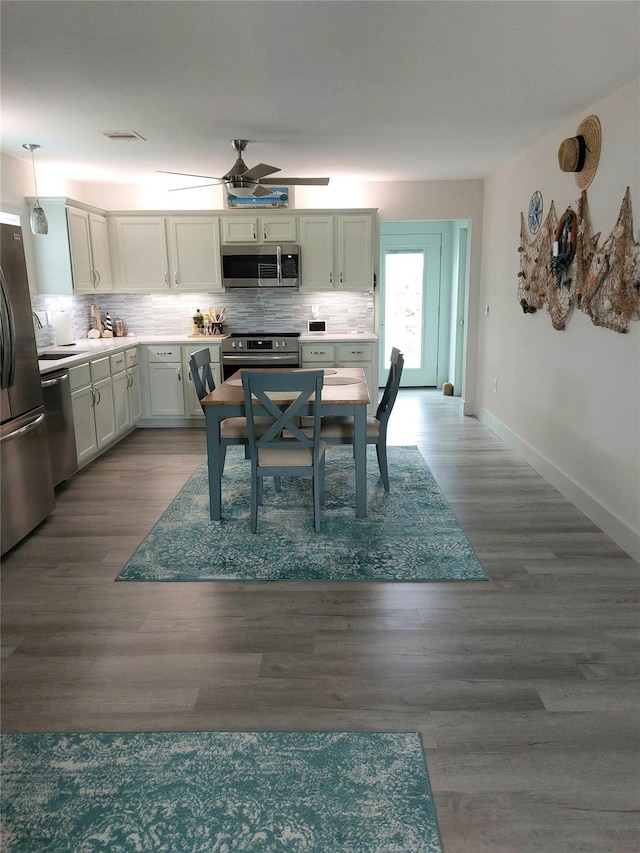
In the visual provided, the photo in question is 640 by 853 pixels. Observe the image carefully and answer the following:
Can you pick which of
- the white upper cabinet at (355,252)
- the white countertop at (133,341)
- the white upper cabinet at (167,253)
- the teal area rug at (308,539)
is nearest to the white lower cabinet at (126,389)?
the white countertop at (133,341)

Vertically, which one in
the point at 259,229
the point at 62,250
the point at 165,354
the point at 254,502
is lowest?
the point at 254,502

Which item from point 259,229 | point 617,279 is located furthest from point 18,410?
point 259,229

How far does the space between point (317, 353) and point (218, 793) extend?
190 inches

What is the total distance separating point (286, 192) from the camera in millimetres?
6211

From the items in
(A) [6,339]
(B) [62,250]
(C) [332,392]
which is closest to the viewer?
(A) [6,339]

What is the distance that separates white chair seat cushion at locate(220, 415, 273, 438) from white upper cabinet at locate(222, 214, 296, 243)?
2.77m

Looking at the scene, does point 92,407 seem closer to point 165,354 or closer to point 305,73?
point 165,354

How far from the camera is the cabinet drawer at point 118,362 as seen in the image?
533 centimetres

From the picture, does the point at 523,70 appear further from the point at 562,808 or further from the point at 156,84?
the point at 562,808

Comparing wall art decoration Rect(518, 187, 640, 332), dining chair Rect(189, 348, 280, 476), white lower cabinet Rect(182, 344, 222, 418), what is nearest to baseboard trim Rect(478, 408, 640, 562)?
wall art decoration Rect(518, 187, 640, 332)

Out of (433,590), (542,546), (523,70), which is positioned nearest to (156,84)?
(523,70)

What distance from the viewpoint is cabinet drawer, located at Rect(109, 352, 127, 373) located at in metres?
5.33

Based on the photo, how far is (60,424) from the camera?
4301mm

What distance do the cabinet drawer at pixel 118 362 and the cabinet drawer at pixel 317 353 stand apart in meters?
1.79
